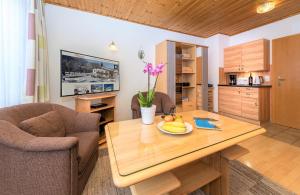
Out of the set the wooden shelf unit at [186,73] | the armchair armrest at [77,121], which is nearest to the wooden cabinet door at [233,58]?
the wooden shelf unit at [186,73]

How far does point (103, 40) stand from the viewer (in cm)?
301

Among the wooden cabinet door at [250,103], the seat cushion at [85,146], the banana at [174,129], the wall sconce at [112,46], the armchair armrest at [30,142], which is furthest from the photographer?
the wooden cabinet door at [250,103]

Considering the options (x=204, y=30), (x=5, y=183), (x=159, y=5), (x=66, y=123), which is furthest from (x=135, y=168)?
(x=204, y=30)

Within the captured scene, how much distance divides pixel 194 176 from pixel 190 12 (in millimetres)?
3034

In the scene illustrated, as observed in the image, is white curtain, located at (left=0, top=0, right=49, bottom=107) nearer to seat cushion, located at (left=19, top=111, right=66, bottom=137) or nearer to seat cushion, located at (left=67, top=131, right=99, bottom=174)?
seat cushion, located at (left=19, top=111, right=66, bottom=137)

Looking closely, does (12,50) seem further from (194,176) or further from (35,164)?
(194,176)

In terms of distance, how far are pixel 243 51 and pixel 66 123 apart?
440 centimetres

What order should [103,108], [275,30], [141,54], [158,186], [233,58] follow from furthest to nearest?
1. [233,58]
2. [141,54]
3. [275,30]
4. [103,108]
5. [158,186]

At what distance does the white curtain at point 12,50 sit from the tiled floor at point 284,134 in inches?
164

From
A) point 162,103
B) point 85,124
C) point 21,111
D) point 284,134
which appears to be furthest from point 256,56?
point 21,111

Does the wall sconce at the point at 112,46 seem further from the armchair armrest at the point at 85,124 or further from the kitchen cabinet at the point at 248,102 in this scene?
the kitchen cabinet at the point at 248,102

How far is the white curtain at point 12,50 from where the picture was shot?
1.58 m

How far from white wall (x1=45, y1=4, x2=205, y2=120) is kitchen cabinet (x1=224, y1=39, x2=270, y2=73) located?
65.6 inches

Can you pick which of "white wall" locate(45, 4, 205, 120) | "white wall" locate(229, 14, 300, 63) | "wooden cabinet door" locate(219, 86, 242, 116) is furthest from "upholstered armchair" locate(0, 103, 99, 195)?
"white wall" locate(229, 14, 300, 63)
